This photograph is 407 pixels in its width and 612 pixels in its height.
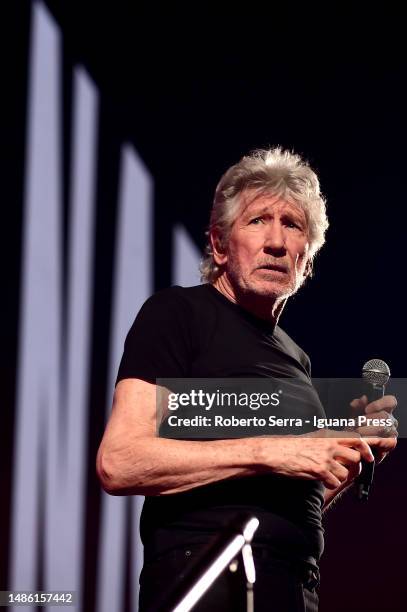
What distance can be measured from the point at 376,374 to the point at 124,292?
1.29m

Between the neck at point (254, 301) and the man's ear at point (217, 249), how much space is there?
1.9 inches

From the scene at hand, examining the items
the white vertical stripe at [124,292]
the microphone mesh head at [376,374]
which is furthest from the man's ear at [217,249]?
the white vertical stripe at [124,292]

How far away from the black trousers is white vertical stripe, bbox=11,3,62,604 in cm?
130

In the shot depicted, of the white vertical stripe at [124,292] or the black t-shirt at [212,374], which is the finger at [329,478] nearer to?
the black t-shirt at [212,374]

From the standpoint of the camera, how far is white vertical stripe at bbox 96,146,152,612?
8.36 feet

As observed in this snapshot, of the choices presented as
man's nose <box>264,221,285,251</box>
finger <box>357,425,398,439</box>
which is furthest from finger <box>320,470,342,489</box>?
man's nose <box>264,221,285,251</box>

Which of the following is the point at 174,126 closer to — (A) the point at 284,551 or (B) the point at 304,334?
(B) the point at 304,334

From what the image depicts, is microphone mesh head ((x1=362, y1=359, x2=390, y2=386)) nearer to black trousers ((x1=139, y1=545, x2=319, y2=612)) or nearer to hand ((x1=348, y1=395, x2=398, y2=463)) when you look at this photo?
hand ((x1=348, y1=395, x2=398, y2=463))

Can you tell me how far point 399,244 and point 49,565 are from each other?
4.88ft

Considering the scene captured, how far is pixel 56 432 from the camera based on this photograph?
2566 mm

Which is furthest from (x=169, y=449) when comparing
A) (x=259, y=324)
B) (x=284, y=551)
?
(x=259, y=324)

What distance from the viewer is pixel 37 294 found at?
2.63 meters

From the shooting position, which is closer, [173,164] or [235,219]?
[235,219]

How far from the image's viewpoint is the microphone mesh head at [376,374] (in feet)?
5.09
